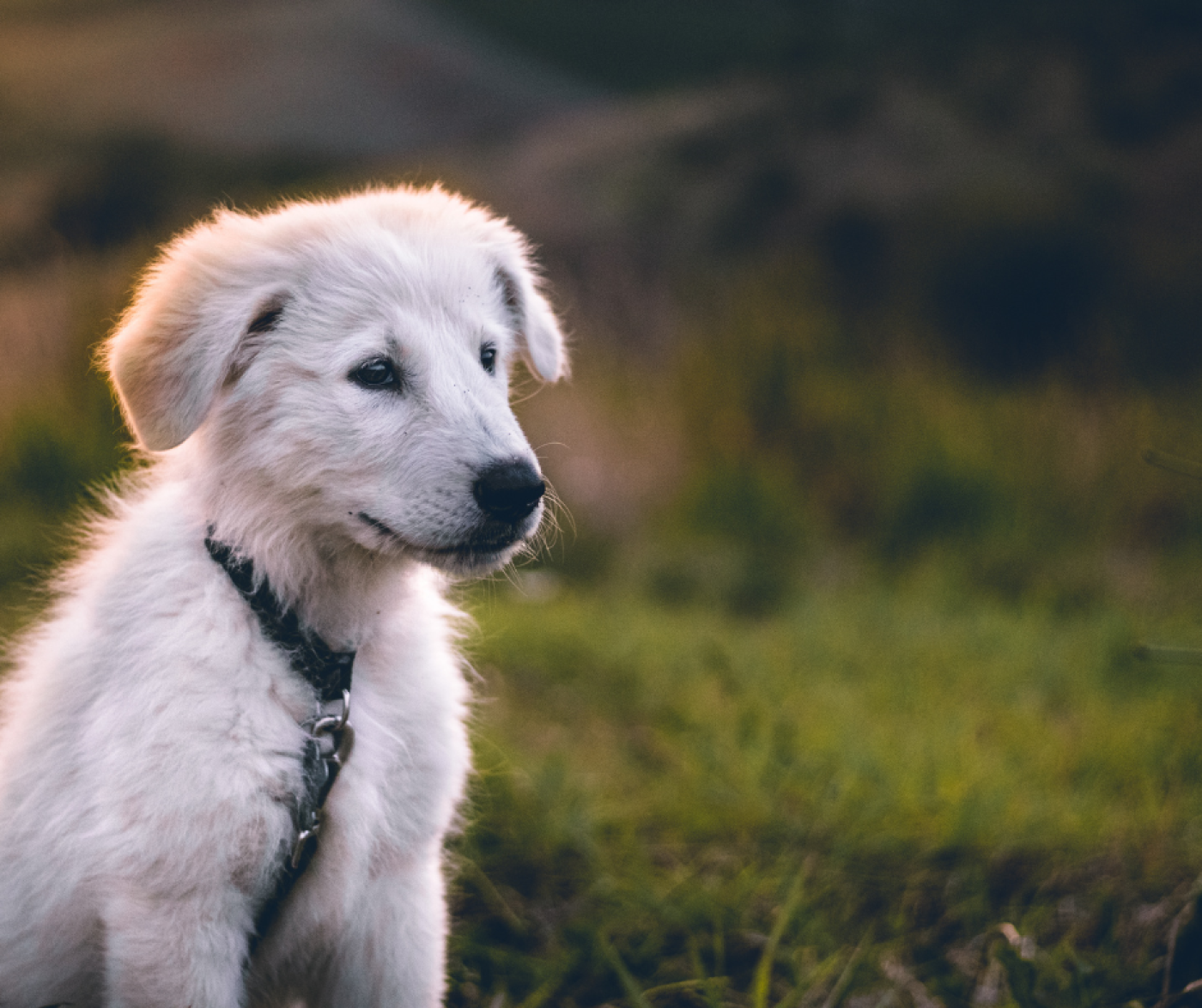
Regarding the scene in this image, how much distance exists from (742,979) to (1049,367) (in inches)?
331

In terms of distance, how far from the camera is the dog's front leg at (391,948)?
2.18 metres

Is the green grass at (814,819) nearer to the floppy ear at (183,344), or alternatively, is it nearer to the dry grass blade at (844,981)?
the dry grass blade at (844,981)

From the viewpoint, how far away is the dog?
195 cm

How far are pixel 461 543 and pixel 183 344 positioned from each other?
74cm

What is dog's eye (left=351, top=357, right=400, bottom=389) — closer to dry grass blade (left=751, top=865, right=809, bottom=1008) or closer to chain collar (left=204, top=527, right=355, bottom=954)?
chain collar (left=204, top=527, right=355, bottom=954)

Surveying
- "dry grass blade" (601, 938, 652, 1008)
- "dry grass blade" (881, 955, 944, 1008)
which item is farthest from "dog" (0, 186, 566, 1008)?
"dry grass blade" (881, 955, 944, 1008)

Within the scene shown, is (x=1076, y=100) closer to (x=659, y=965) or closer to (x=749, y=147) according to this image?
(x=749, y=147)

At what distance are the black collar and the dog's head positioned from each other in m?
0.13

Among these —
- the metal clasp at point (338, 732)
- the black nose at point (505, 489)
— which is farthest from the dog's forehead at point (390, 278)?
the metal clasp at point (338, 732)

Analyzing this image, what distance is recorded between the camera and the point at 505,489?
211 cm

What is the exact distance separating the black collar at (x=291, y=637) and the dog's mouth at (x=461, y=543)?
281 millimetres

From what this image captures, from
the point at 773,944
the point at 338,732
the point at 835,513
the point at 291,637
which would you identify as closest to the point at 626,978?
the point at 773,944

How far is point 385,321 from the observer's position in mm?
2244

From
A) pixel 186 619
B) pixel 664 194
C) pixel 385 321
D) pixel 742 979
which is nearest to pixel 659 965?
pixel 742 979
